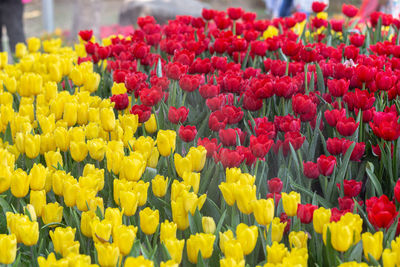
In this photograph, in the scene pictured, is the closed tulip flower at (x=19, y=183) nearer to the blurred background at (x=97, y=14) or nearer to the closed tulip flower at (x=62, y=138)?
the closed tulip flower at (x=62, y=138)

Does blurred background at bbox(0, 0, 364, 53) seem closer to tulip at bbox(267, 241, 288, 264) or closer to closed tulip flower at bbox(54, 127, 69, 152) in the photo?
closed tulip flower at bbox(54, 127, 69, 152)

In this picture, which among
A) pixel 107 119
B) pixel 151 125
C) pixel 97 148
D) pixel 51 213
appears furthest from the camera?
pixel 151 125

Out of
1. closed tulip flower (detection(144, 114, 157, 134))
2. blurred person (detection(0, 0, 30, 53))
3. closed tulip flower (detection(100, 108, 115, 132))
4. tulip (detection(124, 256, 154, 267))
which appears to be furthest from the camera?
blurred person (detection(0, 0, 30, 53))

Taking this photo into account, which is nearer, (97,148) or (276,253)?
(276,253)

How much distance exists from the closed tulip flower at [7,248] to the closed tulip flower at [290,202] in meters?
0.65

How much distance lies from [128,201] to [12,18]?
6.95 m

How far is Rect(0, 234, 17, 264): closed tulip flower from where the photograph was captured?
1168 mm

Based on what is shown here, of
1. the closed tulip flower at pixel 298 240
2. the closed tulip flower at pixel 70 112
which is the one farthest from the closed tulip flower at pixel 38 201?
the closed tulip flower at pixel 298 240

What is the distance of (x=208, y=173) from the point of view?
1630 mm

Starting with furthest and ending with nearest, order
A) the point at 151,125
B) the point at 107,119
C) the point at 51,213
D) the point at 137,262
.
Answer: the point at 151,125 < the point at 107,119 < the point at 51,213 < the point at 137,262

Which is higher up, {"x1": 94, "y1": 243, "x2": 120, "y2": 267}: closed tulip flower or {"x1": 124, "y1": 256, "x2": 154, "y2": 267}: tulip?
{"x1": 124, "y1": 256, "x2": 154, "y2": 267}: tulip

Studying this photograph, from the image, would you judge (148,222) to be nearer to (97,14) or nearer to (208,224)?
(208,224)

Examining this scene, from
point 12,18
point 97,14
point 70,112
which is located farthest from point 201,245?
point 97,14

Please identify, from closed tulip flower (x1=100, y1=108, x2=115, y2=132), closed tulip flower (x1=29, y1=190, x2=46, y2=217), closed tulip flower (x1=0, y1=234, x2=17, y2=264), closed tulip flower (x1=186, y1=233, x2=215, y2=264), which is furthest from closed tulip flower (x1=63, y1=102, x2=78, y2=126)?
closed tulip flower (x1=186, y1=233, x2=215, y2=264)
